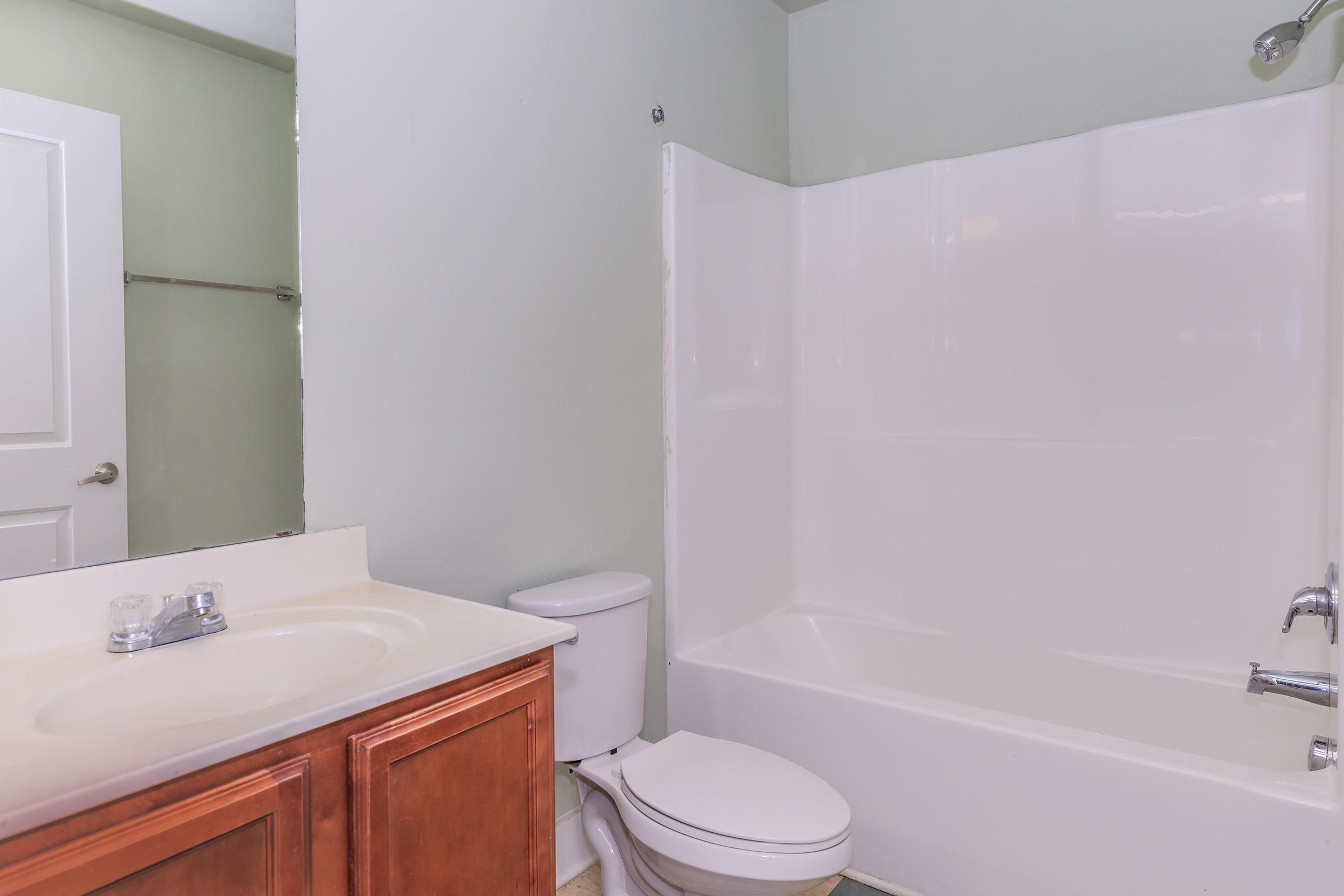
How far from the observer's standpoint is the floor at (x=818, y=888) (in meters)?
→ 1.96

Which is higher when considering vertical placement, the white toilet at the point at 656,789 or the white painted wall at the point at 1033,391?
the white painted wall at the point at 1033,391

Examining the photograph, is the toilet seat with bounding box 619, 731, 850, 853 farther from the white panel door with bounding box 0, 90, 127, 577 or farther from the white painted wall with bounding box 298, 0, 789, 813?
the white panel door with bounding box 0, 90, 127, 577

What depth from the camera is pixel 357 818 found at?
0.95 meters

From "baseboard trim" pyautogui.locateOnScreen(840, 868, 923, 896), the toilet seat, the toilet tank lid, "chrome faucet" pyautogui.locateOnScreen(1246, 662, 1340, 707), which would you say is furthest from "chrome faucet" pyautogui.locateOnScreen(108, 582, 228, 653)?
"chrome faucet" pyautogui.locateOnScreen(1246, 662, 1340, 707)

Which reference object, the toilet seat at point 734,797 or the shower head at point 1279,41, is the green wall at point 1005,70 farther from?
the toilet seat at point 734,797

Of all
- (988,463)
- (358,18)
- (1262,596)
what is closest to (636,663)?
(988,463)

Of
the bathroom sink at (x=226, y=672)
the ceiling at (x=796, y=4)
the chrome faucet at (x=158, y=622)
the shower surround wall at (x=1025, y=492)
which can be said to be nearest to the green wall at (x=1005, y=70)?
the ceiling at (x=796, y=4)

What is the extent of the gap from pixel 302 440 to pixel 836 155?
2130mm

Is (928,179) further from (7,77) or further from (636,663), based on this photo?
(7,77)

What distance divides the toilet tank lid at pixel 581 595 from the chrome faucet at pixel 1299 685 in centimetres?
133

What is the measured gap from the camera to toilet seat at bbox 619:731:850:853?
1.45 metres

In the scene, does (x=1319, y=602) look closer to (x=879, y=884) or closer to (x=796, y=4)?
(x=879, y=884)

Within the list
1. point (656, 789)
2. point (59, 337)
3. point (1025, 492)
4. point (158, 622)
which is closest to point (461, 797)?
point (158, 622)

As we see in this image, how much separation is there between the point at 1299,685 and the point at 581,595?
1527 mm
